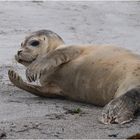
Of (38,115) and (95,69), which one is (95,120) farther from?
(95,69)

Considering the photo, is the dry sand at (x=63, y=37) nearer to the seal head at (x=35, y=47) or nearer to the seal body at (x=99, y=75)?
the seal body at (x=99, y=75)

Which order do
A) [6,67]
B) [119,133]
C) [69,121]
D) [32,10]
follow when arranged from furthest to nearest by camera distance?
[32,10], [6,67], [69,121], [119,133]

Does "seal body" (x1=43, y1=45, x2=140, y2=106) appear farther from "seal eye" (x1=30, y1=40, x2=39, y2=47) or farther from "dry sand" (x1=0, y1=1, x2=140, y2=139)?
"seal eye" (x1=30, y1=40, x2=39, y2=47)

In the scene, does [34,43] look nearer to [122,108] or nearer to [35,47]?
[35,47]

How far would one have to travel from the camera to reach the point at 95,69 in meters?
6.23

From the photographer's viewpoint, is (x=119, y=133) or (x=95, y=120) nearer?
(x=119, y=133)

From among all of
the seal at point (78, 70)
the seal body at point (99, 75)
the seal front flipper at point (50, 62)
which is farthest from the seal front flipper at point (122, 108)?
the seal front flipper at point (50, 62)

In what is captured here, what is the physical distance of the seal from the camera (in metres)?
5.94

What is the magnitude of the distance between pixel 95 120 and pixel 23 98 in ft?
4.46

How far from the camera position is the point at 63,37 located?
34.2ft

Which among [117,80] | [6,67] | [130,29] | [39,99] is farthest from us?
[130,29]

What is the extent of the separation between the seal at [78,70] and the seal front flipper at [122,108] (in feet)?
0.16

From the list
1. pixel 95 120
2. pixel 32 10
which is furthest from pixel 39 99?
pixel 32 10

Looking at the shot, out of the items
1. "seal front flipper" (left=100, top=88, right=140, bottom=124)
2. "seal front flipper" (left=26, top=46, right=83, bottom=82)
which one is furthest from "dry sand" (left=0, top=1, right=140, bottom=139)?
"seal front flipper" (left=26, top=46, right=83, bottom=82)
